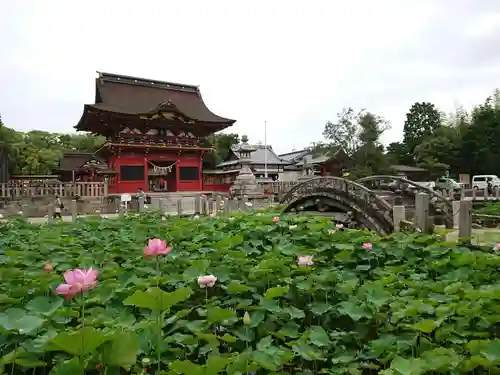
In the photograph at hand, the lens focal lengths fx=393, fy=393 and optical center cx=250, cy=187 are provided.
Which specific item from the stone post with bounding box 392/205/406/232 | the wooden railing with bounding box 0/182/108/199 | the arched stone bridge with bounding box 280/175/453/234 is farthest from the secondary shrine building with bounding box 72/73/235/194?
the stone post with bounding box 392/205/406/232

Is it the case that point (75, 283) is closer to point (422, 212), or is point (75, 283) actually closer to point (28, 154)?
point (422, 212)

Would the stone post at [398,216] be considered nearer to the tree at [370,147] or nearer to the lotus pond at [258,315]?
the lotus pond at [258,315]

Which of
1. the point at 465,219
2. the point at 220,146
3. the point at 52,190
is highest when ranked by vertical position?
the point at 220,146

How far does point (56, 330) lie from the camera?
1.87 m

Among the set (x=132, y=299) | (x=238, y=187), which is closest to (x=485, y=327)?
(x=132, y=299)

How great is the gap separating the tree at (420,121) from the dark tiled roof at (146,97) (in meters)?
30.0

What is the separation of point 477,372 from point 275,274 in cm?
141

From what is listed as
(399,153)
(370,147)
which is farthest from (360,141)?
(399,153)

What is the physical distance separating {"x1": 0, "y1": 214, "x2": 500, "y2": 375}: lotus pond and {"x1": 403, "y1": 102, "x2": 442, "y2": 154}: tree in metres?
50.0

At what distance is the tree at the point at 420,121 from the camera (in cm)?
5003

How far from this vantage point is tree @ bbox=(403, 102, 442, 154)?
50.0 m

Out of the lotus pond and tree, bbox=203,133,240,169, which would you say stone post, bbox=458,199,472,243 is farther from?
tree, bbox=203,133,240,169

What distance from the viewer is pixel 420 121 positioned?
5116 centimetres

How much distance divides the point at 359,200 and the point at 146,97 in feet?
71.0
